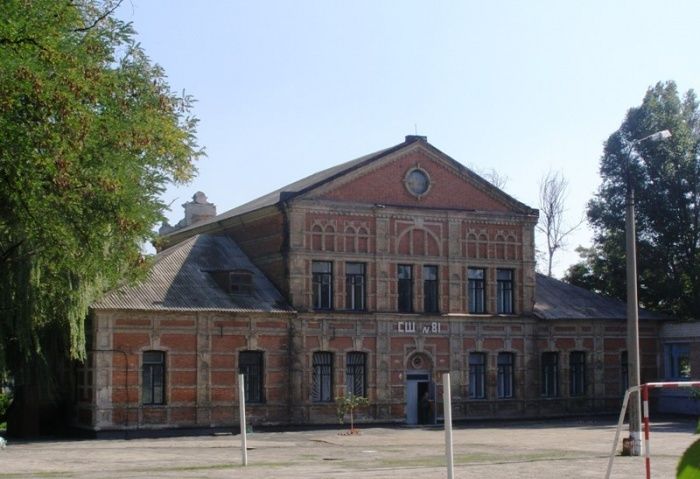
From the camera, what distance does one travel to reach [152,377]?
36312 millimetres

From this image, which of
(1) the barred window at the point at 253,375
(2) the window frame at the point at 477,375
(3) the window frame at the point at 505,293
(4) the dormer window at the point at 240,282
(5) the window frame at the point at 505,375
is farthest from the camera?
(3) the window frame at the point at 505,293

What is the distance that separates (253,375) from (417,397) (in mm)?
6911

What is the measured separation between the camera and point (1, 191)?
14984mm

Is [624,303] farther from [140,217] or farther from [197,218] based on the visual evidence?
[140,217]

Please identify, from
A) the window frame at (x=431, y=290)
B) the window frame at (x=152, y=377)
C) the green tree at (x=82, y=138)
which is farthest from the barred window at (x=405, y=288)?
the green tree at (x=82, y=138)

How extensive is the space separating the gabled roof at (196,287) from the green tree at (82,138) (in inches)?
592

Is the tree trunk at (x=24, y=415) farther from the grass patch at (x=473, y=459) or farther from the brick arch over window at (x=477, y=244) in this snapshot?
the brick arch over window at (x=477, y=244)

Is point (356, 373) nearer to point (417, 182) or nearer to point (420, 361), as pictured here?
point (420, 361)

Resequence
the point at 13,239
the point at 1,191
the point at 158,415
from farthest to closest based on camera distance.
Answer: the point at 158,415, the point at 13,239, the point at 1,191

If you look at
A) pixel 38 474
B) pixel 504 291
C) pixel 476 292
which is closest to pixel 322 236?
pixel 476 292

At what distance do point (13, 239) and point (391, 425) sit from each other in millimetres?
23499

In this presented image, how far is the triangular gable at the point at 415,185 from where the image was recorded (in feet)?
133

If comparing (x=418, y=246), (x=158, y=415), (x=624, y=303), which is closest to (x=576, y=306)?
(x=624, y=303)

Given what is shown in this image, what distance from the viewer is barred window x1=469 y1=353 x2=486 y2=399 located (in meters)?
42.5
